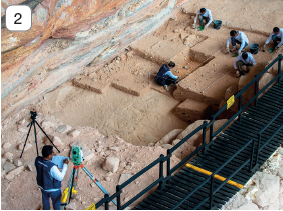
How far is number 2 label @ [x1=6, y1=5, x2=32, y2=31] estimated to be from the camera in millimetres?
5121

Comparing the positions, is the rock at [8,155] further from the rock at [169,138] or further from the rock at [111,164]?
the rock at [169,138]

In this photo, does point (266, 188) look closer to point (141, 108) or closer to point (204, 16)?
point (141, 108)

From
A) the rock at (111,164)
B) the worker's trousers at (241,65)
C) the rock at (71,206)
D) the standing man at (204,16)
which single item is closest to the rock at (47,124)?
the rock at (111,164)

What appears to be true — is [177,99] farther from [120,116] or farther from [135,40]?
[135,40]

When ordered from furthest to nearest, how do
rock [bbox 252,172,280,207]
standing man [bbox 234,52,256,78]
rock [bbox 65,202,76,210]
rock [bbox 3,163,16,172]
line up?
standing man [bbox 234,52,256,78] < rock [bbox 3,163,16,172] < rock [bbox 65,202,76,210] < rock [bbox 252,172,280,207]

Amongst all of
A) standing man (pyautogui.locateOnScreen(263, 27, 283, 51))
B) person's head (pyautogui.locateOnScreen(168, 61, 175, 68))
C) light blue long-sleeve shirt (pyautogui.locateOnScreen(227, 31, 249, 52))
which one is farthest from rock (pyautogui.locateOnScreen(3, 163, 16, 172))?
standing man (pyautogui.locateOnScreen(263, 27, 283, 51))

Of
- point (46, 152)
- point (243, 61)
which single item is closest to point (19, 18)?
point (46, 152)

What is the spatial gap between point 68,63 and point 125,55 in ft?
6.85

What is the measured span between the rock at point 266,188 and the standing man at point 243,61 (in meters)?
3.96

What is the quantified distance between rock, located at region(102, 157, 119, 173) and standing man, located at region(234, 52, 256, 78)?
4182 millimetres

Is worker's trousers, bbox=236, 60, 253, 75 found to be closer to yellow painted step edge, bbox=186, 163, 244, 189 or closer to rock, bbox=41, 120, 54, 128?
yellow painted step edge, bbox=186, 163, 244, 189

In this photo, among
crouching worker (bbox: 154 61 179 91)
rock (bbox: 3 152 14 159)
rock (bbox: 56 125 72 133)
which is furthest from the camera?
crouching worker (bbox: 154 61 179 91)

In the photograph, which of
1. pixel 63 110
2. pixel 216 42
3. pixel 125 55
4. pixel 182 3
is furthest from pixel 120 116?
pixel 182 3

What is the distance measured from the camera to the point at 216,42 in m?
10.3
